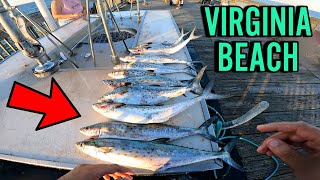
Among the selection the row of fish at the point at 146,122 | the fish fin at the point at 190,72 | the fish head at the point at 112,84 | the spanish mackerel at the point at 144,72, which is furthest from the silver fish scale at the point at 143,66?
the fish head at the point at 112,84

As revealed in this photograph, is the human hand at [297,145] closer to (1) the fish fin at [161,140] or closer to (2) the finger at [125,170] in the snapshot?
(1) the fish fin at [161,140]

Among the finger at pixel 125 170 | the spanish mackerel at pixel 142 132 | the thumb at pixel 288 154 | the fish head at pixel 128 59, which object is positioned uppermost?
the thumb at pixel 288 154

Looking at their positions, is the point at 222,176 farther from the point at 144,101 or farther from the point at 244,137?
the point at 144,101

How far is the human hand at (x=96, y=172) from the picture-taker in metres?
2.04

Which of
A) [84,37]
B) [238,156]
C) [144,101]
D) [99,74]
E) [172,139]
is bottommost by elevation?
[238,156]

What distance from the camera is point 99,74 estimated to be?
12.9ft

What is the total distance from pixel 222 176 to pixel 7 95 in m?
3.59

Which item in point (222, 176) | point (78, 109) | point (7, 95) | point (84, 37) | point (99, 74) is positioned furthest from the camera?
point (84, 37)

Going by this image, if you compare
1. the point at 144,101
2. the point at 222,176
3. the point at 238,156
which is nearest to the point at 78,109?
the point at 144,101

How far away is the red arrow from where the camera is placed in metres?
3.07

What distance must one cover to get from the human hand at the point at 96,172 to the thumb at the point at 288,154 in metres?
1.51

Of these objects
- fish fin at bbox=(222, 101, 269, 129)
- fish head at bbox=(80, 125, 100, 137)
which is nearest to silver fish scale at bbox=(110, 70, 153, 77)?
fish head at bbox=(80, 125, 100, 137)

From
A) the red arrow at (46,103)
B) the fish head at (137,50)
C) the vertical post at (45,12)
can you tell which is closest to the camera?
the red arrow at (46,103)

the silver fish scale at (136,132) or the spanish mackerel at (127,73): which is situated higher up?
the spanish mackerel at (127,73)
